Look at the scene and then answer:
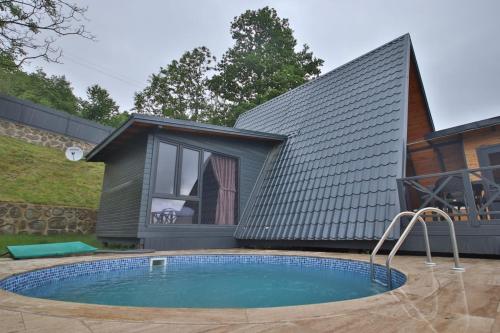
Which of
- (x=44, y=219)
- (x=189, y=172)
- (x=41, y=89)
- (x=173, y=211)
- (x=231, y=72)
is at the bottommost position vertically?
(x=44, y=219)

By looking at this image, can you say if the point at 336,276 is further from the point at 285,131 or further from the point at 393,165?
the point at 285,131

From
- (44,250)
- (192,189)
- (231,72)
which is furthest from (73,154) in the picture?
(231,72)

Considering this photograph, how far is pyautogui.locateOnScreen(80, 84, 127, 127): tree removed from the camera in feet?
80.8

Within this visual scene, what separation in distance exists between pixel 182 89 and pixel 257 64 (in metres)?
6.33

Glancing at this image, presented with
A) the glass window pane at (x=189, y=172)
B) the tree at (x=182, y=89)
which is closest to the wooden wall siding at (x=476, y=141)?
the glass window pane at (x=189, y=172)

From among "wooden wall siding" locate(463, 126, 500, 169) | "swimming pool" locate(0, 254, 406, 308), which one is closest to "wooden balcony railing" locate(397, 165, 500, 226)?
"wooden wall siding" locate(463, 126, 500, 169)

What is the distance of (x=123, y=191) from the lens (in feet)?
27.4

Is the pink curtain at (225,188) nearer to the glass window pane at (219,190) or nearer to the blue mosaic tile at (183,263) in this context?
the glass window pane at (219,190)

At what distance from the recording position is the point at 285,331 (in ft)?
4.51

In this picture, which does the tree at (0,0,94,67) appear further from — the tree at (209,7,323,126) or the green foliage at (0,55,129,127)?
the green foliage at (0,55,129,127)

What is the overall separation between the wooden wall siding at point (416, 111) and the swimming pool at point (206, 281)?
19.5 feet

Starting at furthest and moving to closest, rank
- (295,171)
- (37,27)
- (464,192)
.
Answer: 1. (295,171)
2. (37,27)
3. (464,192)

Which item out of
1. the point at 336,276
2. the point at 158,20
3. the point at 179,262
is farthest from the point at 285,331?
the point at 158,20

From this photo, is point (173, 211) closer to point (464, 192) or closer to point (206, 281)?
point (206, 281)
